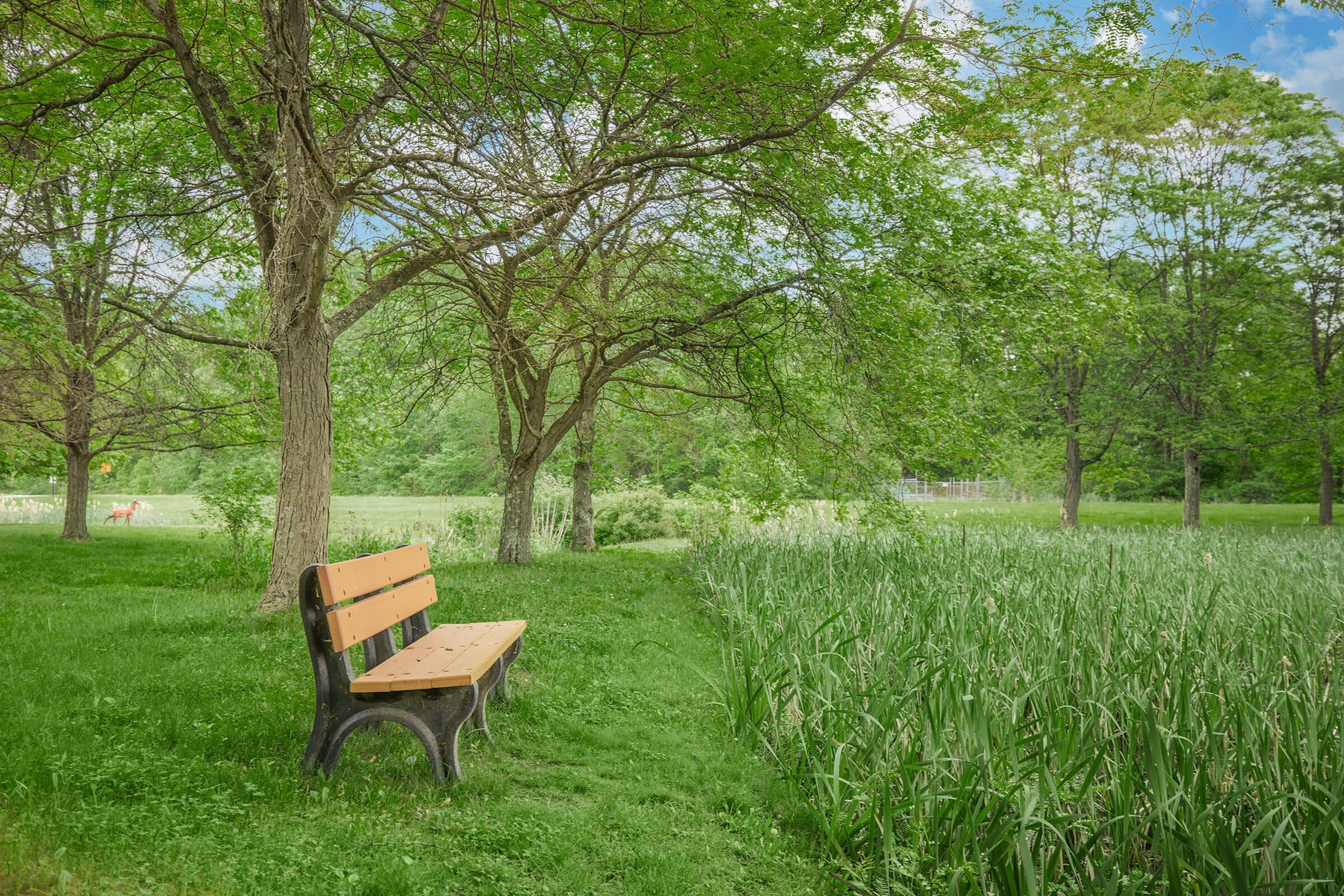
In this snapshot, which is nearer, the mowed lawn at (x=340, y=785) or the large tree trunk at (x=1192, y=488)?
the mowed lawn at (x=340, y=785)

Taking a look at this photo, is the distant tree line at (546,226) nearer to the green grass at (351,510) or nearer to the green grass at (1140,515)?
the green grass at (351,510)

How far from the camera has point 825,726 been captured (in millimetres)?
3564

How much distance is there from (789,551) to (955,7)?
468 centimetres

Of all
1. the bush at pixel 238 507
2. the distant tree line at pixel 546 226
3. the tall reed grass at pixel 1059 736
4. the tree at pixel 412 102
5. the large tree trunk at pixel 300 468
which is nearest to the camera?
the tall reed grass at pixel 1059 736

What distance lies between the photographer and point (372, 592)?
3.81 metres

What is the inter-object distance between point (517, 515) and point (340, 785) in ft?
25.0

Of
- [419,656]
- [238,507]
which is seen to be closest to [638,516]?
[238,507]

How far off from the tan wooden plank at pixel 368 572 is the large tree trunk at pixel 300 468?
2.12 m

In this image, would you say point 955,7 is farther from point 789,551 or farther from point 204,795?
point 204,795

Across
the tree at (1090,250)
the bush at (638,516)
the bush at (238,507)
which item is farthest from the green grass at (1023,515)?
the bush at (238,507)

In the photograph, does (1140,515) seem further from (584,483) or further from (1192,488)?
(584,483)

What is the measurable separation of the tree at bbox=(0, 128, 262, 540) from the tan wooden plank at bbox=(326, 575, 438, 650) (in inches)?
117

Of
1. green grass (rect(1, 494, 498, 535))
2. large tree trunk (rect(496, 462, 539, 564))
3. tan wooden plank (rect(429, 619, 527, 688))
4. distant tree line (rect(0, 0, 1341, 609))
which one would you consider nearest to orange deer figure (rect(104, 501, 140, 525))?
green grass (rect(1, 494, 498, 535))

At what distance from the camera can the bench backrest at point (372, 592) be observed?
3.18 meters
